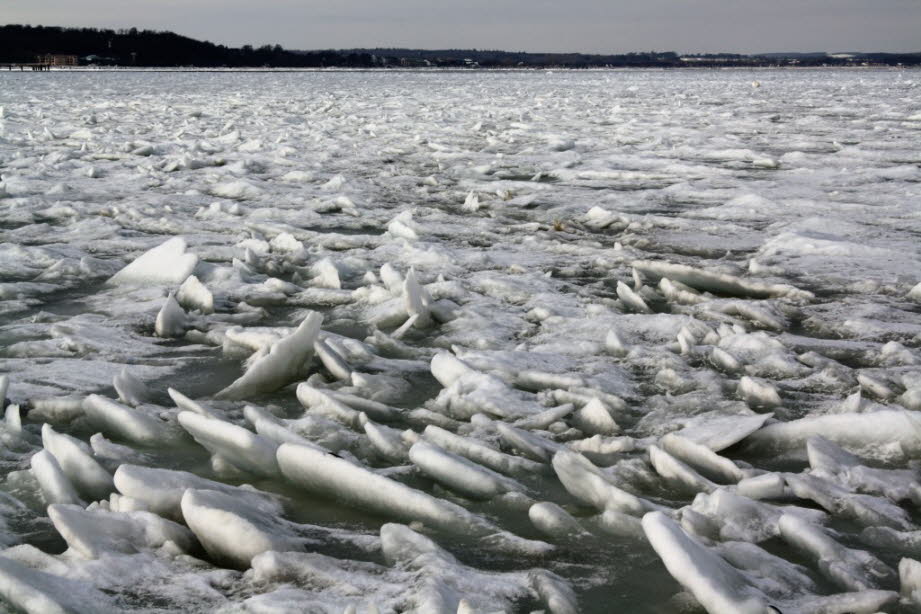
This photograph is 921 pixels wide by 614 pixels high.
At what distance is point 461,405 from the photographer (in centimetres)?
203

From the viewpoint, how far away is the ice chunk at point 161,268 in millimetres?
3148

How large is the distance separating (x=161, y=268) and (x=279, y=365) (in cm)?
131

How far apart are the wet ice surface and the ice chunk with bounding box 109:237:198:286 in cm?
1

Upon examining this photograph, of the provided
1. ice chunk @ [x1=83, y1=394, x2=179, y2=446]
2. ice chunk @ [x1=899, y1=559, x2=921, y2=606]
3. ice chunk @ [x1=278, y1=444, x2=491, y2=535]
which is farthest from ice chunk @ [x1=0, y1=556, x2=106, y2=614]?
ice chunk @ [x1=899, y1=559, x2=921, y2=606]

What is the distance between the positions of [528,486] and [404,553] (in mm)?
386

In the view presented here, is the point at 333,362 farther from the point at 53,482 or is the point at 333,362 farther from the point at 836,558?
the point at 836,558

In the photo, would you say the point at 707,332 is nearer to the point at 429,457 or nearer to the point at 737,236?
the point at 429,457

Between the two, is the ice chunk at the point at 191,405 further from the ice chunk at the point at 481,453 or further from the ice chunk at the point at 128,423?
the ice chunk at the point at 481,453

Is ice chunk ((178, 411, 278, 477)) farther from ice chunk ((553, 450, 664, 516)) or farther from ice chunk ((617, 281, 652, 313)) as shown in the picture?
ice chunk ((617, 281, 652, 313))

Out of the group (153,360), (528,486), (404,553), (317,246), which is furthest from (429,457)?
(317,246)

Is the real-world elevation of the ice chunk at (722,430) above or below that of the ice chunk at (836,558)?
above

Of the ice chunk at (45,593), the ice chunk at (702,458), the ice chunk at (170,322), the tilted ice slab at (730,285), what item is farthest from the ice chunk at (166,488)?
the tilted ice slab at (730,285)

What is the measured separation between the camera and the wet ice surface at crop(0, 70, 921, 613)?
4.17 ft

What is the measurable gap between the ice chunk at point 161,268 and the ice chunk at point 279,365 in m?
1.14
